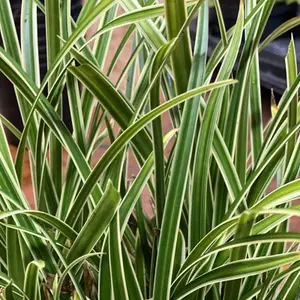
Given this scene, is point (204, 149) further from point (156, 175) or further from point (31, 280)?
point (31, 280)

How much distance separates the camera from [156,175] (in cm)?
40

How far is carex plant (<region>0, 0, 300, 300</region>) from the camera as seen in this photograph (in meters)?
0.36

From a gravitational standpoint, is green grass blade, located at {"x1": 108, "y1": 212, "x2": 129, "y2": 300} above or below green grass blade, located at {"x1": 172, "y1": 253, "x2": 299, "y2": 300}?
above

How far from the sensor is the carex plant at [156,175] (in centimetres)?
36

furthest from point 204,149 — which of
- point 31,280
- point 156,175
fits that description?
point 31,280

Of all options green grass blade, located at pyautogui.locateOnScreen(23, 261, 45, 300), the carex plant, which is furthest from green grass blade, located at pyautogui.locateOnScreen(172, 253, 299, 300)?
green grass blade, located at pyautogui.locateOnScreen(23, 261, 45, 300)

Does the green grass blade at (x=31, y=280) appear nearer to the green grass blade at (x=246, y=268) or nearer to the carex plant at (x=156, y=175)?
the carex plant at (x=156, y=175)

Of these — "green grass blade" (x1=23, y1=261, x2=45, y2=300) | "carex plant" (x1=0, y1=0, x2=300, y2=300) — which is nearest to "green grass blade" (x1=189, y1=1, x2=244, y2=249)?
"carex plant" (x1=0, y1=0, x2=300, y2=300)

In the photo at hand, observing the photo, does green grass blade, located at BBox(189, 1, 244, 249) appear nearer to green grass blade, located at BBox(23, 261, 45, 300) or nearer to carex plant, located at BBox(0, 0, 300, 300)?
carex plant, located at BBox(0, 0, 300, 300)

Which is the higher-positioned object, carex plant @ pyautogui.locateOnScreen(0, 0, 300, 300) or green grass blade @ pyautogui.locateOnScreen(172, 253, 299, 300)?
carex plant @ pyautogui.locateOnScreen(0, 0, 300, 300)

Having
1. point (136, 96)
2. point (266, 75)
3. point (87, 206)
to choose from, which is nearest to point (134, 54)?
point (136, 96)

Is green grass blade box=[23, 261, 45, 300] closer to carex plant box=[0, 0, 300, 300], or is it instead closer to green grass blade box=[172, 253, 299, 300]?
carex plant box=[0, 0, 300, 300]

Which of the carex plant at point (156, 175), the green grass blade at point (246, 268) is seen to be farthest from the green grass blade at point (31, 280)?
the green grass blade at point (246, 268)

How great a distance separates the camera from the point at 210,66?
17.1 inches
